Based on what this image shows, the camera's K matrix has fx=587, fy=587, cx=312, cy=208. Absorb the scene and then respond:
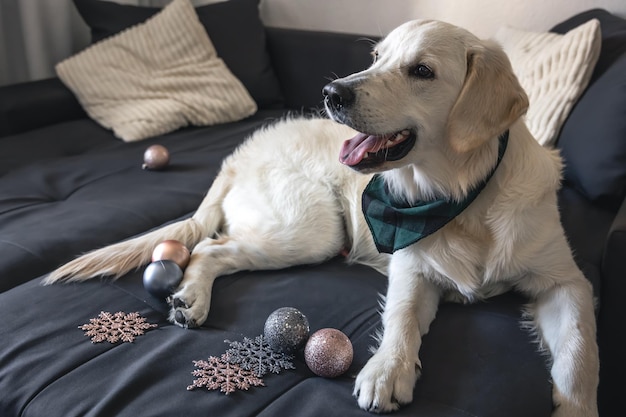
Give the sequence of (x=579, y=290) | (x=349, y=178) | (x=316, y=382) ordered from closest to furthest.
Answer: (x=316, y=382) → (x=579, y=290) → (x=349, y=178)

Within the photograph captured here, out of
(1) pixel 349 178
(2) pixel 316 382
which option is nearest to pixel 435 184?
(1) pixel 349 178

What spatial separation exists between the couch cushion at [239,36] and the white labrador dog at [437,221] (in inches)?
60.5

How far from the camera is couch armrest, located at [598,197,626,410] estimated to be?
1362mm

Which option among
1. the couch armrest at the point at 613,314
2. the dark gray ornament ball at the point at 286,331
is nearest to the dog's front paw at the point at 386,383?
the dark gray ornament ball at the point at 286,331

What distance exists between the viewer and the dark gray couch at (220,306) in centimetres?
117

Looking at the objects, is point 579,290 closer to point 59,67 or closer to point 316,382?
point 316,382

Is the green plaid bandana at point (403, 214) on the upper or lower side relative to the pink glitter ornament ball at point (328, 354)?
upper

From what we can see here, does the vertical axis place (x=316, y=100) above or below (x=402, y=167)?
below

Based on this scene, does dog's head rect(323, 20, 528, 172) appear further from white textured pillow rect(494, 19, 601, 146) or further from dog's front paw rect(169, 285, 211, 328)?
white textured pillow rect(494, 19, 601, 146)

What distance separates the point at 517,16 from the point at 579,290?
65.5 inches

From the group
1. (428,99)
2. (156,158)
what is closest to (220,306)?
(428,99)

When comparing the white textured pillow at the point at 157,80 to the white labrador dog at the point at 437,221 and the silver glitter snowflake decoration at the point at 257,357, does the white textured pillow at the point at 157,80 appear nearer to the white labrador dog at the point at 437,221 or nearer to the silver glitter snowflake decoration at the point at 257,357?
the white labrador dog at the point at 437,221

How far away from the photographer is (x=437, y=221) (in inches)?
57.0

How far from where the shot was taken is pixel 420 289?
4.91 ft
